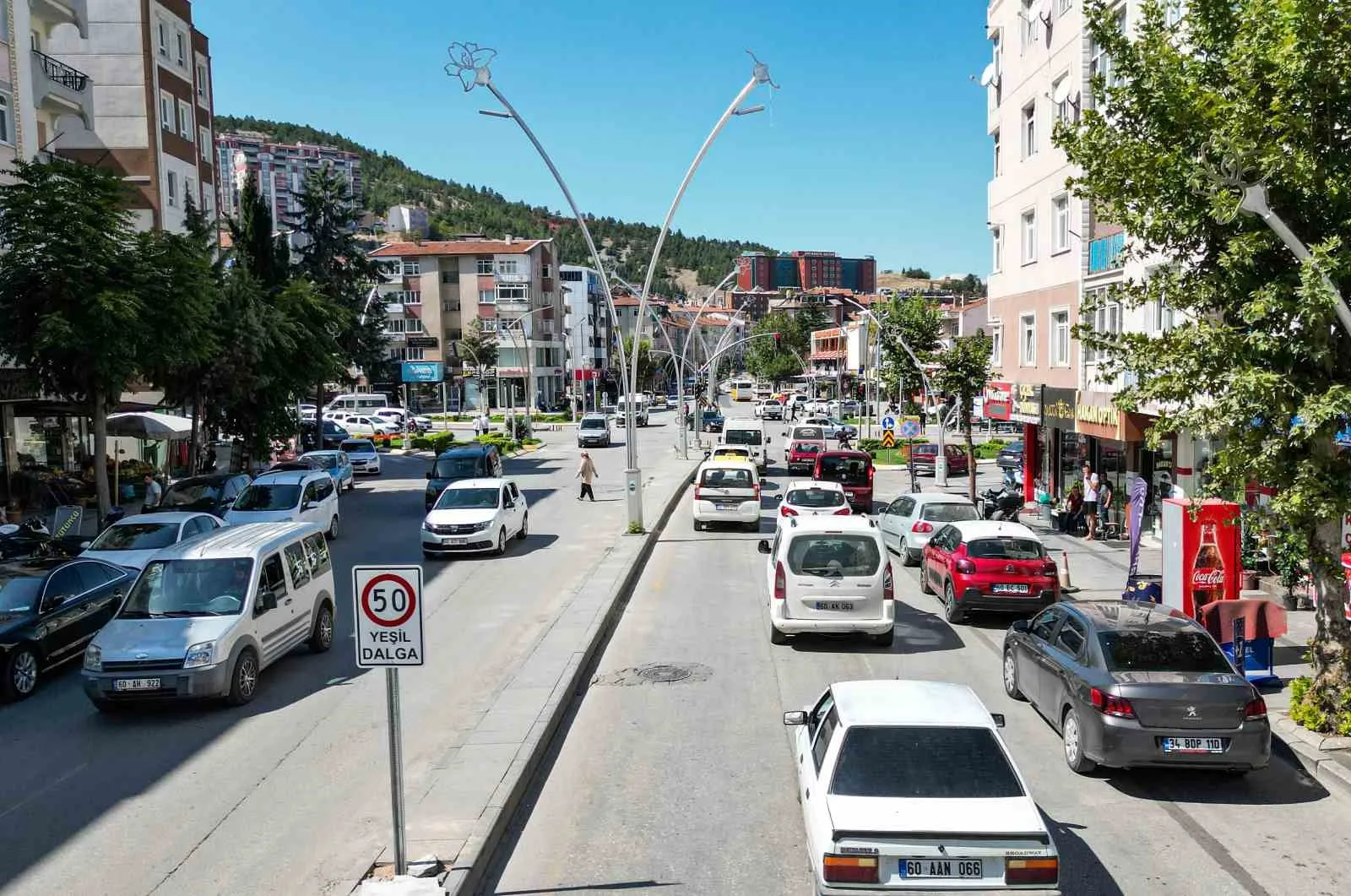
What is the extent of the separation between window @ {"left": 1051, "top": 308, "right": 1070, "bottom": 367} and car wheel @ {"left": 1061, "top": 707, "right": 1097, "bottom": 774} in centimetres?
1923

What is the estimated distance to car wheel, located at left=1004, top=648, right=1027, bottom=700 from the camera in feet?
39.8

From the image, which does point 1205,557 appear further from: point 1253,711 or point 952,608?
point 1253,711

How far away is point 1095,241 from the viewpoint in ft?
83.9

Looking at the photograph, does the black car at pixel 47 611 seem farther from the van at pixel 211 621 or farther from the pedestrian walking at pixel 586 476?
the pedestrian walking at pixel 586 476

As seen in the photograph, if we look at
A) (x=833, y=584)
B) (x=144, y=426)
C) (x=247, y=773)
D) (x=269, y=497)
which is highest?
(x=144, y=426)

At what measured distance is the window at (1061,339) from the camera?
27.8 m

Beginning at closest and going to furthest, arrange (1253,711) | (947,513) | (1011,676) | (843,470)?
(1253,711) → (1011,676) → (947,513) → (843,470)

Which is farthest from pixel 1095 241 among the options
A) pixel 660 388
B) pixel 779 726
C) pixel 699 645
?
pixel 660 388

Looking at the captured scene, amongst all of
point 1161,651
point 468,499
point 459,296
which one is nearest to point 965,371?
point 468,499

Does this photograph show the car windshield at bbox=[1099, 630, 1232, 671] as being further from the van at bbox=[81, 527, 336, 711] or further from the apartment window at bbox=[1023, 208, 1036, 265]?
the apartment window at bbox=[1023, 208, 1036, 265]

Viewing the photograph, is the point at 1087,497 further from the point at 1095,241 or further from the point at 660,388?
the point at 660,388

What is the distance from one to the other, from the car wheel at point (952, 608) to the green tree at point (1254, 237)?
551cm

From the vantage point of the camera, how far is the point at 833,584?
1438 centimetres

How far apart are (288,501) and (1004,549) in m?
16.6
